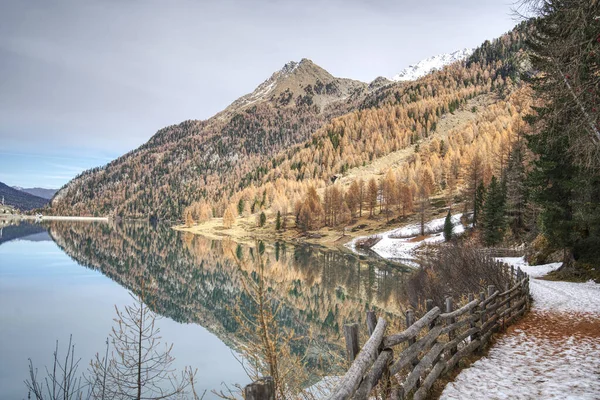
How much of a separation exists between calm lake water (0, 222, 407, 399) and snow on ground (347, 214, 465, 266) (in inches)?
401

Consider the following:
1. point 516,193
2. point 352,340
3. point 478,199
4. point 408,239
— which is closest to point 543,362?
point 352,340

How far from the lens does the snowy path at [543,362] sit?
7449 mm

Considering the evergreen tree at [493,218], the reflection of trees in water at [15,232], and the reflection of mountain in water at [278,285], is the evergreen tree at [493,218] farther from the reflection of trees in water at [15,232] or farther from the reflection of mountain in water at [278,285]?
the reflection of trees in water at [15,232]

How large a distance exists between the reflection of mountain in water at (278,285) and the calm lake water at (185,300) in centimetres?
13

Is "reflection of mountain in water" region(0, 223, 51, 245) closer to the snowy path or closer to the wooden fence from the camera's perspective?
the wooden fence

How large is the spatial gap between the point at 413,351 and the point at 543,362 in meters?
4.86

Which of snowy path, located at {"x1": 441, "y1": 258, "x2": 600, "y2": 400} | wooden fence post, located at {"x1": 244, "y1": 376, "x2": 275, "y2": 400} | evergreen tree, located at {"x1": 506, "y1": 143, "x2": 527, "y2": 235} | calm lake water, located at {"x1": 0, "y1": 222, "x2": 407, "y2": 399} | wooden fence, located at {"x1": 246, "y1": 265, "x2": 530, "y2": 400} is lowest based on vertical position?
calm lake water, located at {"x1": 0, "y1": 222, "x2": 407, "y2": 399}

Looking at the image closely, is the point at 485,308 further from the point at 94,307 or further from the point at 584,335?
the point at 94,307

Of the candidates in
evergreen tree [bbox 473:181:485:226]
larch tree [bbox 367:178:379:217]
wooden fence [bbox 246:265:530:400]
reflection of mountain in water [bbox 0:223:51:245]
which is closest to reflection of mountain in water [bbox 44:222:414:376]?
wooden fence [bbox 246:265:530:400]

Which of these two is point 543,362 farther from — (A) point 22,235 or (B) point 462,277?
(A) point 22,235

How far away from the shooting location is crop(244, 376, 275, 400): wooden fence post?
291cm

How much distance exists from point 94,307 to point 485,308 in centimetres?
3247

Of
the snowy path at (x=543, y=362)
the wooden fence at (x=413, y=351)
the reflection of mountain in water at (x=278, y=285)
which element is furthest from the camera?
the reflection of mountain in water at (x=278, y=285)

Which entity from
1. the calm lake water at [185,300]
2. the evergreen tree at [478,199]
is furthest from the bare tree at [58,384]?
the evergreen tree at [478,199]
